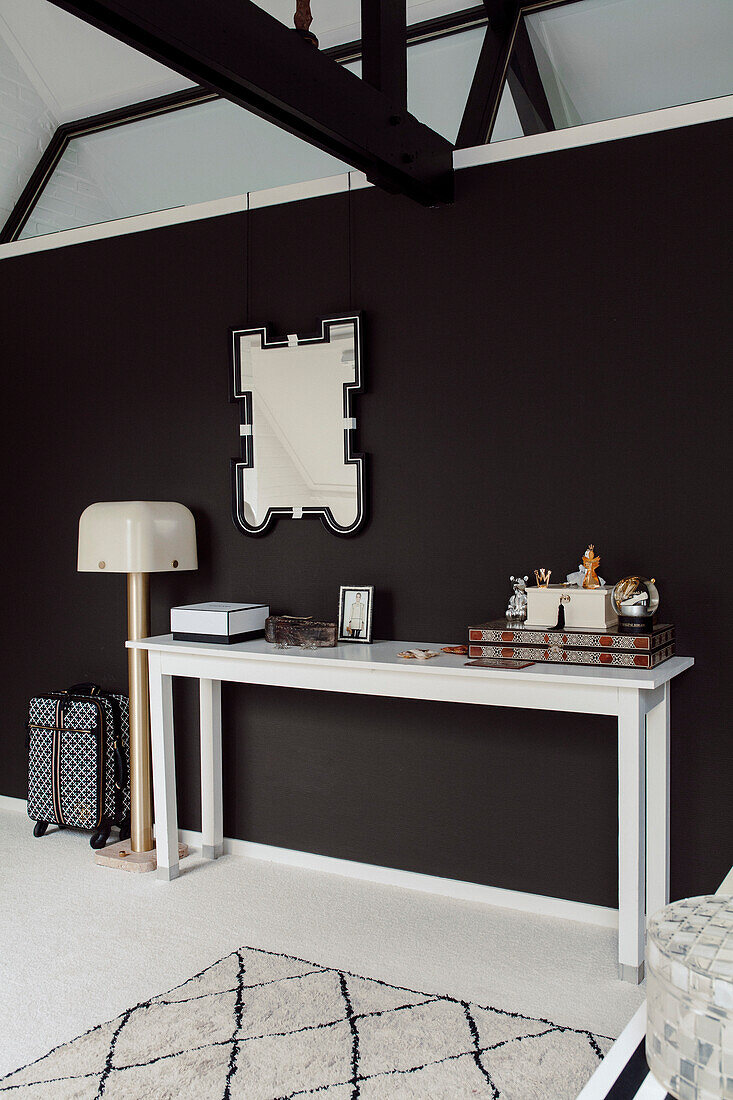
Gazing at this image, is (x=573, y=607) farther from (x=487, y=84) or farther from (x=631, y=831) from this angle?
(x=487, y=84)

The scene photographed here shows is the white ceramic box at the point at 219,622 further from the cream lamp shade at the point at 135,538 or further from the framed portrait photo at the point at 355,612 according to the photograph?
the framed portrait photo at the point at 355,612

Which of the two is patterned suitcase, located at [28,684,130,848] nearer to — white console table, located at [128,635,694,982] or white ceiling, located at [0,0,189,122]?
white console table, located at [128,635,694,982]

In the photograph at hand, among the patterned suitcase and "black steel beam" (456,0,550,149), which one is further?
the patterned suitcase

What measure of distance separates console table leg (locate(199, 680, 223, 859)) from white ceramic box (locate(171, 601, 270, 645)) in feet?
1.18

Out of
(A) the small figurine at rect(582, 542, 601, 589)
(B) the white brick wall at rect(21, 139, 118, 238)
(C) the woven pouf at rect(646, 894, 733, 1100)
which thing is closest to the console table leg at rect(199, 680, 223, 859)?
(A) the small figurine at rect(582, 542, 601, 589)

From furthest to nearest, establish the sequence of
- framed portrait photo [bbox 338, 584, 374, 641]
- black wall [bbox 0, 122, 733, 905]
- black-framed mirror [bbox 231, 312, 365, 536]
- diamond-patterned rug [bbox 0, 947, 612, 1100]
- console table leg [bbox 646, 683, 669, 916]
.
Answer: black-framed mirror [bbox 231, 312, 365, 536] < framed portrait photo [bbox 338, 584, 374, 641] < black wall [bbox 0, 122, 733, 905] < console table leg [bbox 646, 683, 669, 916] < diamond-patterned rug [bbox 0, 947, 612, 1100]

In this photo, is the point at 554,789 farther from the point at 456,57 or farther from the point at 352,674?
the point at 456,57

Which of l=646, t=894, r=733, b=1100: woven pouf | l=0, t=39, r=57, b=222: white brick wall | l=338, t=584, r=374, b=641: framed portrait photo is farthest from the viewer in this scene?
l=0, t=39, r=57, b=222: white brick wall

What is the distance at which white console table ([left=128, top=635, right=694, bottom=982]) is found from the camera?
2406 mm

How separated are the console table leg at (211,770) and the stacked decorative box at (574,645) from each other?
4.24ft

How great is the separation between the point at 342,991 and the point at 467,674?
0.92 meters

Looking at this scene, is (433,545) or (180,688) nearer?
(433,545)

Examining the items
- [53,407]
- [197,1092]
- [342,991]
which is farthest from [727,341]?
[53,407]

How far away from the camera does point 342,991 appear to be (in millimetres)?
2404
